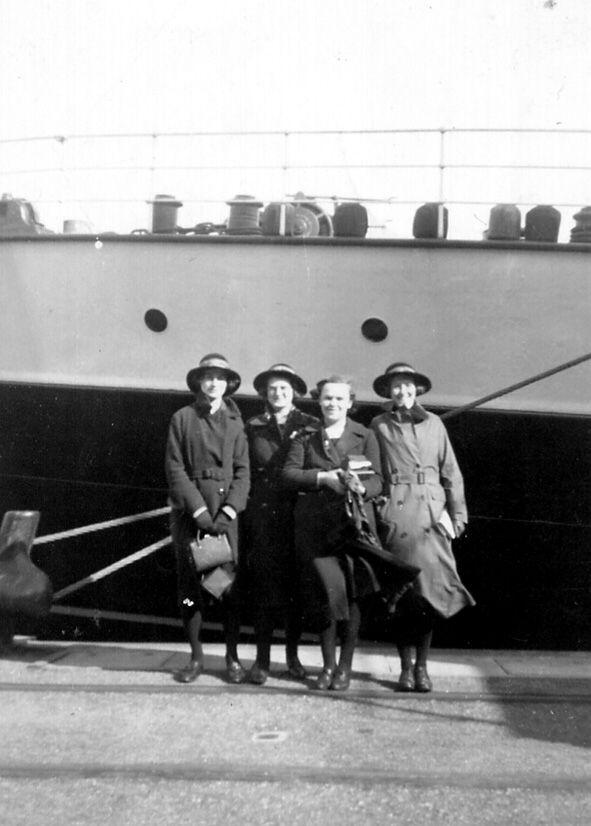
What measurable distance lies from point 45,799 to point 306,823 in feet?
2.68

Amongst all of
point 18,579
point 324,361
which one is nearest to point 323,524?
point 18,579

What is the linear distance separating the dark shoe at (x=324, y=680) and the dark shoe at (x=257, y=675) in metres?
0.24

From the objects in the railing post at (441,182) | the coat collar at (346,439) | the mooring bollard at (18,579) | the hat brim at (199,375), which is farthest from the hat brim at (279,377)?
the railing post at (441,182)

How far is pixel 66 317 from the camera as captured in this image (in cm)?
719

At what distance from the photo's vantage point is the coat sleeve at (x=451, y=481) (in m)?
4.65

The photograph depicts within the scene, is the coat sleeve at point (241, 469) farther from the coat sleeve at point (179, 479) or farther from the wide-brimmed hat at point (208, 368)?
the wide-brimmed hat at point (208, 368)

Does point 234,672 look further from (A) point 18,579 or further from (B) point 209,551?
(A) point 18,579

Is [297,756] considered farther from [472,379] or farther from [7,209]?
[7,209]

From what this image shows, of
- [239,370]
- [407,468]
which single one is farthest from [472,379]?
[407,468]

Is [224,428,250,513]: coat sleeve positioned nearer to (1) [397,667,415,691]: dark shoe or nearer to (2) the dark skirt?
(2) the dark skirt

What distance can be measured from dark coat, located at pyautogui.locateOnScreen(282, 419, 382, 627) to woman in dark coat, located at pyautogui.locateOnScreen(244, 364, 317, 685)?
0.15 m

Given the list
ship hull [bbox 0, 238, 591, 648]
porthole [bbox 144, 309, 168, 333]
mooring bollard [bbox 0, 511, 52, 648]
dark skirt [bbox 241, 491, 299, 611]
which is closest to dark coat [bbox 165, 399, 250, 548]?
dark skirt [bbox 241, 491, 299, 611]

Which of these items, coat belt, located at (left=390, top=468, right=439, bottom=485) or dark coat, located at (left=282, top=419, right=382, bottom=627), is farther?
coat belt, located at (left=390, top=468, right=439, bottom=485)

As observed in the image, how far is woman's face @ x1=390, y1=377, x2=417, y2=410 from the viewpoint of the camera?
4.64m
